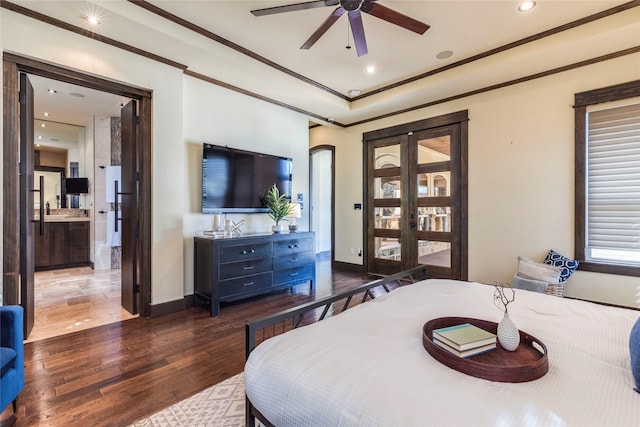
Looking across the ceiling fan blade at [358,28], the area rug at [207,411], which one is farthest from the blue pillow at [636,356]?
the ceiling fan blade at [358,28]

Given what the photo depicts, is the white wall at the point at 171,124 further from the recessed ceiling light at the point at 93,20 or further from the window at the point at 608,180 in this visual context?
the window at the point at 608,180

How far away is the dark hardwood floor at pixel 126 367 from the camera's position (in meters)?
1.80

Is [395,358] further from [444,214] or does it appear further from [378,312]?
[444,214]

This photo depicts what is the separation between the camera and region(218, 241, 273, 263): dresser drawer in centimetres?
345

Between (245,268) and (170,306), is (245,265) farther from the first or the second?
(170,306)

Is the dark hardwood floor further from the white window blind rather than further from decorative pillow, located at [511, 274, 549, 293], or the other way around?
the white window blind

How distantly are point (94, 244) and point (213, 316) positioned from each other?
4221 mm

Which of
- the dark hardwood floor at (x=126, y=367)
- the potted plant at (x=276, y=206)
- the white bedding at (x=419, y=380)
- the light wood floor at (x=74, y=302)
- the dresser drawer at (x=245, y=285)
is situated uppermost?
the potted plant at (x=276, y=206)

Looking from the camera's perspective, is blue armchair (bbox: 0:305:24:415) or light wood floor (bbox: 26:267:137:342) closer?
blue armchair (bbox: 0:305:24:415)

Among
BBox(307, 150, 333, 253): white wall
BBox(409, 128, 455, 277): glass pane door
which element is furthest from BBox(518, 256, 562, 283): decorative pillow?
BBox(307, 150, 333, 253): white wall

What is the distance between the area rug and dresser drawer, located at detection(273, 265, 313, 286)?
79.2 inches

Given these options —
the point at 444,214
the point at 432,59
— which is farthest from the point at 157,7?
the point at 444,214

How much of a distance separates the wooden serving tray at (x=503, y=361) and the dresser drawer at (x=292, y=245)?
2838 millimetres

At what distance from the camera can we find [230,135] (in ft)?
13.7
